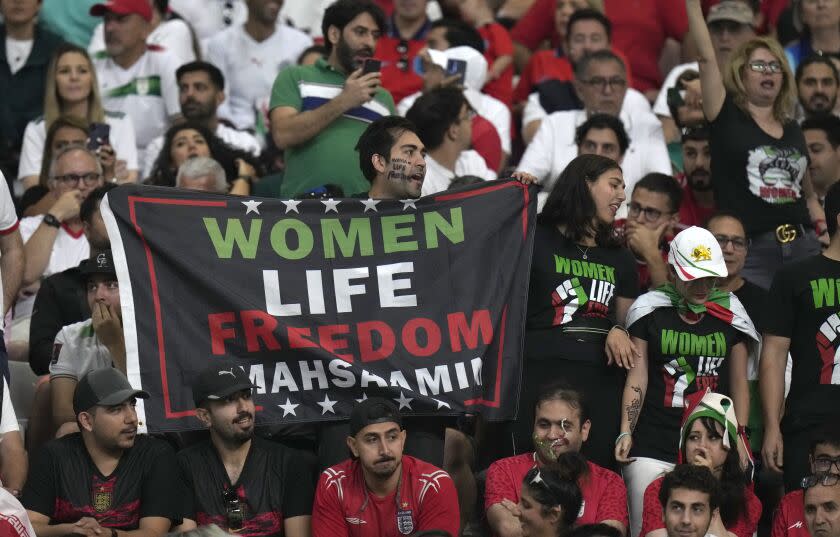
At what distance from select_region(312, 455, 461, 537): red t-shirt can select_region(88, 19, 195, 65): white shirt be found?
20.7 ft

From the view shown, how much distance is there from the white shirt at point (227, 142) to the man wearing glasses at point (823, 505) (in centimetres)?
577

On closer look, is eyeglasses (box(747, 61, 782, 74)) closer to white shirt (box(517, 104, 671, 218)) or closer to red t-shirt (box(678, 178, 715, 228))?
red t-shirt (box(678, 178, 715, 228))

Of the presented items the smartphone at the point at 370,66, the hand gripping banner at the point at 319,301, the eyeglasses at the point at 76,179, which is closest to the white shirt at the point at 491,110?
the smartphone at the point at 370,66

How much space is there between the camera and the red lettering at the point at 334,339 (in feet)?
27.1

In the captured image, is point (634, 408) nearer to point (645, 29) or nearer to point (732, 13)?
point (732, 13)

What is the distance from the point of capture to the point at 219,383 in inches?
308

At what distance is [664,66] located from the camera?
14.0 m

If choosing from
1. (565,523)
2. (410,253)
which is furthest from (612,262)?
(565,523)

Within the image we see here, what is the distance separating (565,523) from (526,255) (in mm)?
1563

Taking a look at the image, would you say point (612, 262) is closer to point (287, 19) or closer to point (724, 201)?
point (724, 201)

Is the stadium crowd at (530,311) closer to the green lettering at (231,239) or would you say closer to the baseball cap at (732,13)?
the baseball cap at (732,13)

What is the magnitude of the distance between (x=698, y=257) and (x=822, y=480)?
51.3 inches

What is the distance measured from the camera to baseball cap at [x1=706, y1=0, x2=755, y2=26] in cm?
1239

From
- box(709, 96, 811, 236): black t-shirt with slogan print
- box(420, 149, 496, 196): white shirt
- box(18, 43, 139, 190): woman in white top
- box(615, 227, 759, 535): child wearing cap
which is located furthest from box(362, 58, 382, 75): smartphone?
box(18, 43, 139, 190): woman in white top
